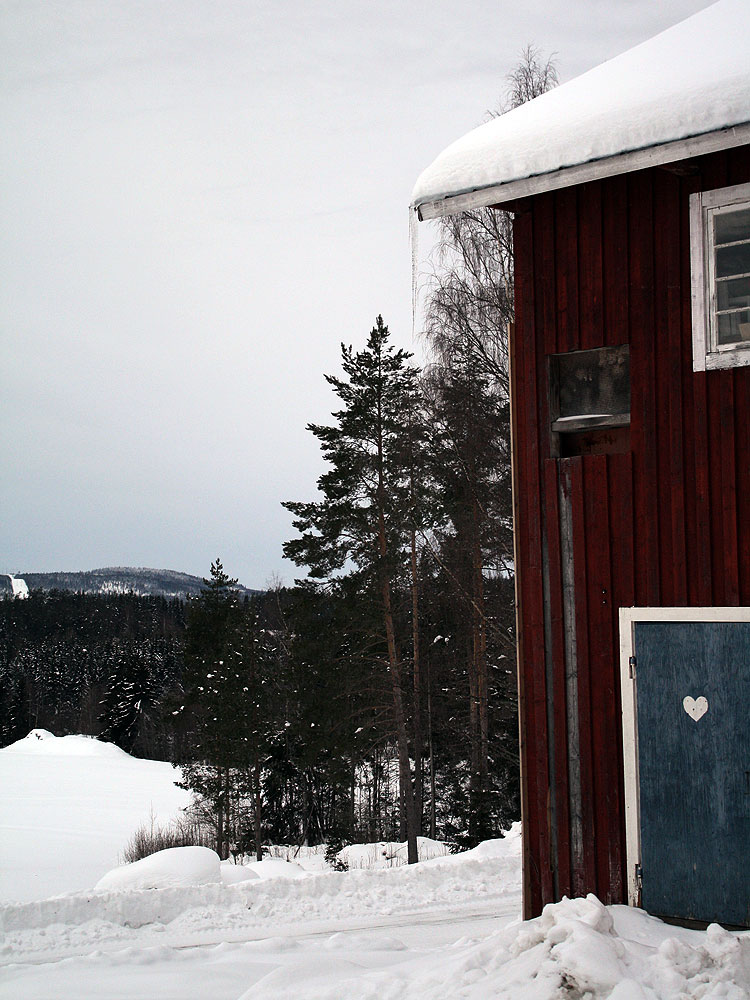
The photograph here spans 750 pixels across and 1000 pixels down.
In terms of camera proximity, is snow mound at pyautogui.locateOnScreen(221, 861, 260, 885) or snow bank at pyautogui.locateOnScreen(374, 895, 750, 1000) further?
snow mound at pyautogui.locateOnScreen(221, 861, 260, 885)

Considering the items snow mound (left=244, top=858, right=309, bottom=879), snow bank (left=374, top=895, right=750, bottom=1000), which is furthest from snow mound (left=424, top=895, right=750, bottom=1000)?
snow mound (left=244, top=858, right=309, bottom=879)

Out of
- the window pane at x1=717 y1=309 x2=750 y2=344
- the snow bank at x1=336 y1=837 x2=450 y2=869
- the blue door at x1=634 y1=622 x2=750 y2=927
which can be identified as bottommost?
the snow bank at x1=336 y1=837 x2=450 y2=869

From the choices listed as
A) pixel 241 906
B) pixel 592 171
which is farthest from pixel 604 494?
→ pixel 241 906

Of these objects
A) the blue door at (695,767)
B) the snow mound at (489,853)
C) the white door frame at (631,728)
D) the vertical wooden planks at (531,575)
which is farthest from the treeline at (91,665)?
the blue door at (695,767)

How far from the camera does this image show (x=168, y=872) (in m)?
10.1

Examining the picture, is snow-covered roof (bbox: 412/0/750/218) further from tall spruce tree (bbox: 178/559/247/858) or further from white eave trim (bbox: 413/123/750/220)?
tall spruce tree (bbox: 178/559/247/858)

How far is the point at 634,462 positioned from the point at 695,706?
171 centimetres

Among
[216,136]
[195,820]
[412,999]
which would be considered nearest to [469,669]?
[195,820]

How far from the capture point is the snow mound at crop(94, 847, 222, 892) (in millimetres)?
9930

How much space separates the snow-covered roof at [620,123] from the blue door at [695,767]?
3142 mm

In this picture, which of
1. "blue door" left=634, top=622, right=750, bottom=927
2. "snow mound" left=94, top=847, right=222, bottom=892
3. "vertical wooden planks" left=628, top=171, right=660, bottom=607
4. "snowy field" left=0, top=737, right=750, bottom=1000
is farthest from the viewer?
"snow mound" left=94, top=847, right=222, bottom=892

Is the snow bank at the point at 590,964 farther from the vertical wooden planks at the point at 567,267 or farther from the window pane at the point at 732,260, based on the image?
the window pane at the point at 732,260

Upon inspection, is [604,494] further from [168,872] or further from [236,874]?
[236,874]

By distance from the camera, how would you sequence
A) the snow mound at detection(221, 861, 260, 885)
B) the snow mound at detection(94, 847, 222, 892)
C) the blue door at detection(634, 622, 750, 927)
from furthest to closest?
the snow mound at detection(221, 861, 260, 885) → the snow mound at detection(94, 847, 222, 892) → the blue door at detection(634, 622, 750, 927)
